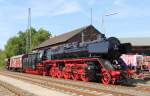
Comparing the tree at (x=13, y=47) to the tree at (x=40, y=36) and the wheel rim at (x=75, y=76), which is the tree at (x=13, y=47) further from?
the wheel rim at (x=75, y=76)

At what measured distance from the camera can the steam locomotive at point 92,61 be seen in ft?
77.4

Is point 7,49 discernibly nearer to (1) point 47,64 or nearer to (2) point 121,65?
(1) point 47,64

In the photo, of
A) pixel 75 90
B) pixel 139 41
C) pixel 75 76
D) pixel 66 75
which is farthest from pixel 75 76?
pixel 139 41

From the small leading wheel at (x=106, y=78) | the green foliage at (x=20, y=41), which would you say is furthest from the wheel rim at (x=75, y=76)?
the green foliage at (x=20, y=41)

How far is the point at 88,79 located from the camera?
1035 inches

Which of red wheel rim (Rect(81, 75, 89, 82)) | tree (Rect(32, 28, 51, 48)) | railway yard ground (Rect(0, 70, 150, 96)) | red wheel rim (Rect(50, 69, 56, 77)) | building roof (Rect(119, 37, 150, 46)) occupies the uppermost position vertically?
tree (Rect(32, 28, 51, 48))

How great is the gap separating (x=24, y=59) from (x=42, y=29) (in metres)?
72.6

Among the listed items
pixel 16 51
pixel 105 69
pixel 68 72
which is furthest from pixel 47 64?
pixel 16 51

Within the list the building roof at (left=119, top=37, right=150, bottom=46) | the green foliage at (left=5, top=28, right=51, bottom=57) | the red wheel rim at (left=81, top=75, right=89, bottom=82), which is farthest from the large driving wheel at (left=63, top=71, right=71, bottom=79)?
the green foliage at (left=5, top=28, right=51, bottom=57)

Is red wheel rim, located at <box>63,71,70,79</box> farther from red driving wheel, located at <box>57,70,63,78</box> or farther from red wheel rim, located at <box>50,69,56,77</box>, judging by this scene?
red wheel rim, located at <box>50,69,56,77</box>

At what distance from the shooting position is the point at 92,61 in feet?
84.5

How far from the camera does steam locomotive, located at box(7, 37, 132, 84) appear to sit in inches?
929

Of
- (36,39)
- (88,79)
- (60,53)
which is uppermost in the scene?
(36,39)

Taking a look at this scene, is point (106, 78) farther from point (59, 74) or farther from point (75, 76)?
point (59, 74)
